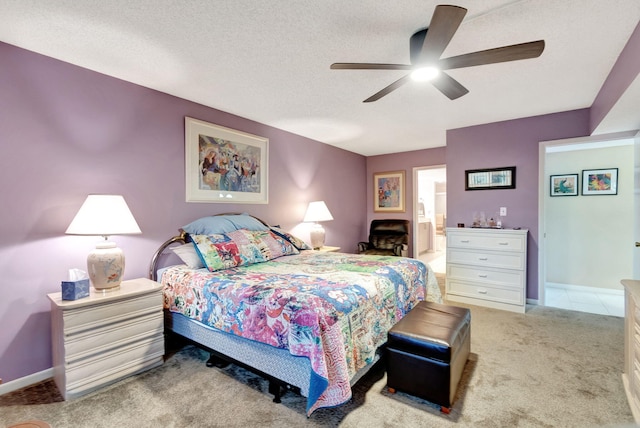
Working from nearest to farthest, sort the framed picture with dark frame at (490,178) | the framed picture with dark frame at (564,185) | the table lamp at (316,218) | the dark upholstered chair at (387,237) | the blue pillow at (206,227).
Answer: the blue pillow at (206,227) < the framed picture with dark frame at (490,178) < the framed picture with dark frame at (564,185) < the table lamp at (316,218) < the dark upholstered chair at (387,237)

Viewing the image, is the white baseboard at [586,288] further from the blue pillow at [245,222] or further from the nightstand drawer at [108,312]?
the nightstand drawer at [108,312]

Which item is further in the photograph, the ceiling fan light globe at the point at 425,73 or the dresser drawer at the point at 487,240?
the dresser drawer at the point at 487,240

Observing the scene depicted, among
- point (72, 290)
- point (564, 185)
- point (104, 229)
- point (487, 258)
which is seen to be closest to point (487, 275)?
point (487, 258)

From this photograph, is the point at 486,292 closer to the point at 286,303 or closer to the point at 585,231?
the point at 585,231

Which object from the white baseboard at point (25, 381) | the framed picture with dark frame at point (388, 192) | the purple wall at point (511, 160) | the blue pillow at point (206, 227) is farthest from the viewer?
the framed picture with dark frame at point (388, 192)

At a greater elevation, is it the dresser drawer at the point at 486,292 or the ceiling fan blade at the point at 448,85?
the ceiling fan blade at the point at 448,85

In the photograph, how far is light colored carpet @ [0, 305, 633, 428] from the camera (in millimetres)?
1773

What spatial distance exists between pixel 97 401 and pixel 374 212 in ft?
16.9

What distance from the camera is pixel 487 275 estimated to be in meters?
3.81

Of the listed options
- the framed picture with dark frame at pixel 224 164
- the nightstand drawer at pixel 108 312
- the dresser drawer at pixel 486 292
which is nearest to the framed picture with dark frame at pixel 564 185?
the dresser drawer at pixel 486 292

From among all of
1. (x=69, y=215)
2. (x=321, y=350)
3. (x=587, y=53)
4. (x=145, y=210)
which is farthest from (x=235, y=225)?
(x=587, y=53)

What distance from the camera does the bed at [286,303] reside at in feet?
5.62

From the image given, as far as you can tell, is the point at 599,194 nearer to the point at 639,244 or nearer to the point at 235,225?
the point at 639,244

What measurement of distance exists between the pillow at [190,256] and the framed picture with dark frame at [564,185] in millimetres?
5017
